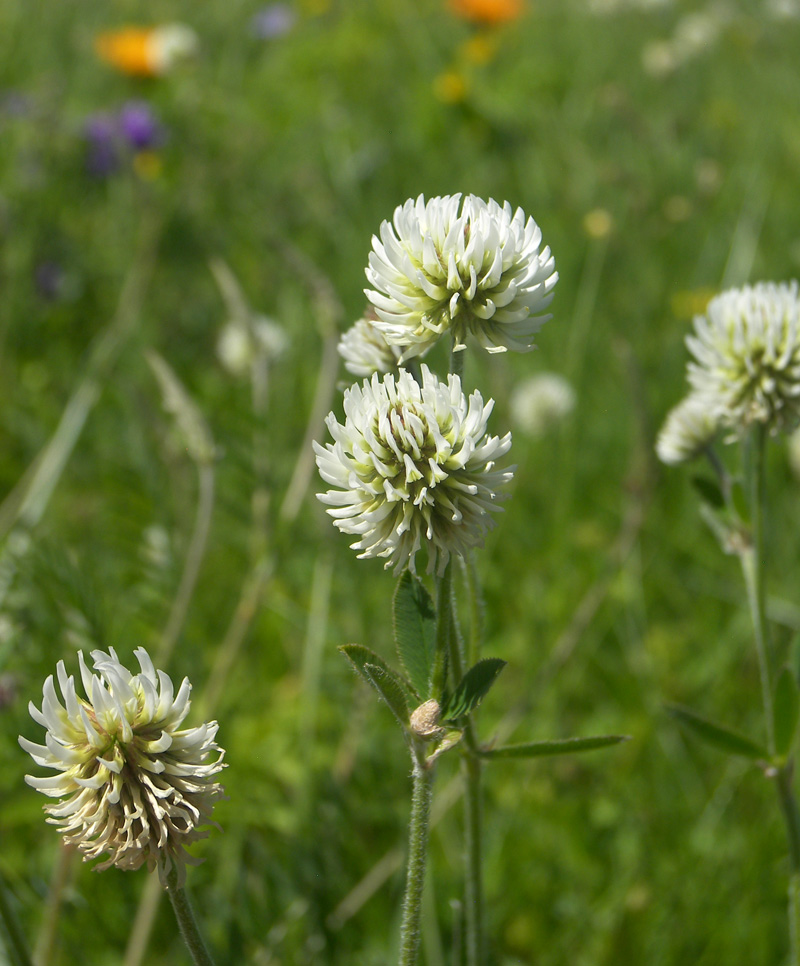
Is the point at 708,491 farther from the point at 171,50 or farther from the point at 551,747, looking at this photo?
the point at 171,50

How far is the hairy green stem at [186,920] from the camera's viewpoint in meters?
0.76

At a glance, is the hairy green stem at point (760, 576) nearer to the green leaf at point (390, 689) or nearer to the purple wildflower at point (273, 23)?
the green leaf at point (390, 689)

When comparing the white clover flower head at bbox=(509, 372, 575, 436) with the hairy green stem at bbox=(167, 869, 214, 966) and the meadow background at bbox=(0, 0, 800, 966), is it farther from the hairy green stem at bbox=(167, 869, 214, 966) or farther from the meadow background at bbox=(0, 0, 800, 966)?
the hairy green stem at bbox=(167, 869, 214, 966)

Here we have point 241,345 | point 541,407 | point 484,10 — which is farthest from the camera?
point 484,10

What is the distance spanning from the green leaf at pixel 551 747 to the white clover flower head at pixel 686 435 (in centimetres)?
54

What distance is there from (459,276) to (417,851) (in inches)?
18.6

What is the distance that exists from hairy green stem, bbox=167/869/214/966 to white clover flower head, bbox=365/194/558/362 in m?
0.46

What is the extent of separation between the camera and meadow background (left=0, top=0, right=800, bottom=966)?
1503mm

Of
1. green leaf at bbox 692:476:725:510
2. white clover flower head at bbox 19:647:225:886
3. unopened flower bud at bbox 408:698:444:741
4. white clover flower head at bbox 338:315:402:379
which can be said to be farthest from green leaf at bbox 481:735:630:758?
green leaf at bbox 692:476:725:510

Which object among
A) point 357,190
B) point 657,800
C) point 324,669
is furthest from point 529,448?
point 357,190

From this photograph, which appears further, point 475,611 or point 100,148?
point 100,148

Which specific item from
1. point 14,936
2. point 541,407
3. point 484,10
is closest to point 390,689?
point 14,936

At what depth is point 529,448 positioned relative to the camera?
2.71 meters

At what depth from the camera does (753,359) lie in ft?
3.93
